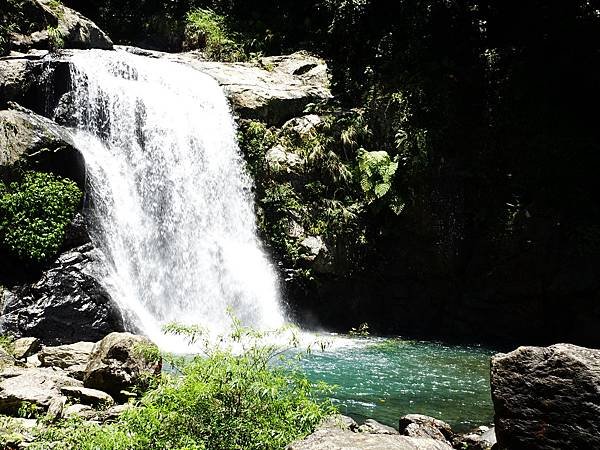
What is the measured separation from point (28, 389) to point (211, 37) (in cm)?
1777

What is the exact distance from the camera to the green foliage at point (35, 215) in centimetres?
1094

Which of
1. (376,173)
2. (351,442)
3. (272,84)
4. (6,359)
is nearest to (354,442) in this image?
(351,442)

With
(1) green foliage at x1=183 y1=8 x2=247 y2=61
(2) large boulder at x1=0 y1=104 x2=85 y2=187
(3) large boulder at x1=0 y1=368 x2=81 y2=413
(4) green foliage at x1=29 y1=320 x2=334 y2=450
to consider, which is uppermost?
(1) green foliage at x1=183 y1=8 x2=247 y2=61

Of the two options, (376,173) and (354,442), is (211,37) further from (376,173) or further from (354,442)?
A: (354,442)

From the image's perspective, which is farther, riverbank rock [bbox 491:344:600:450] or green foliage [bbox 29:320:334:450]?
green foliage [bbox 29:320:334:450]

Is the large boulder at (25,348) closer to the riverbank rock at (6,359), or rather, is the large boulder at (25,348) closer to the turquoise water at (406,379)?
the riverbank rock at (6,359)

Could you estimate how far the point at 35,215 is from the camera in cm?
1124

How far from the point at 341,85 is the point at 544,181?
6413 mm

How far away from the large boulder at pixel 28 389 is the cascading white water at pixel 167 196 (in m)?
4.07

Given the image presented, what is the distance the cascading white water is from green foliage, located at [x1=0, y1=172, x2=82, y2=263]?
76 centimetres

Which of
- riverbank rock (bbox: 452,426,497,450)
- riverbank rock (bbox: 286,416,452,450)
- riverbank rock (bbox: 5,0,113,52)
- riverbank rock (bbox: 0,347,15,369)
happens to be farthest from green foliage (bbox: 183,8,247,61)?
riverbank rock (bbox: 286,416,452,450)

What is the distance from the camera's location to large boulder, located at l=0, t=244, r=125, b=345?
33.8 feet

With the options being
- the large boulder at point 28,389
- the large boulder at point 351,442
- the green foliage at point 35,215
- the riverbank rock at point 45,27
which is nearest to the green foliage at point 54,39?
the riverbank rock at point 45,27

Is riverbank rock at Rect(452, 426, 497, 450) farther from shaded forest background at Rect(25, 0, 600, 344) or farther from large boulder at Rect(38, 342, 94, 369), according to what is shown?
shaded forest background at Rect(25, 0, 600, 344)
